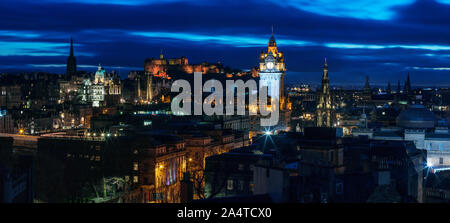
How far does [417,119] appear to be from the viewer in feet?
283

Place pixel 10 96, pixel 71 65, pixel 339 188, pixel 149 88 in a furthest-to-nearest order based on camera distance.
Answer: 1. pixel 71 65
2. pixel 149 88
3. pixel 10 96
4. pixel 339 188

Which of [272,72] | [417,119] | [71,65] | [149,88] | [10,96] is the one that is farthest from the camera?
[71,65]

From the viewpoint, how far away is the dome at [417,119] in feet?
281

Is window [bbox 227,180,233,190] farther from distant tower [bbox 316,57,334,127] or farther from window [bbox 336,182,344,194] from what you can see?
distant tower [bbox 316,57,334,127]

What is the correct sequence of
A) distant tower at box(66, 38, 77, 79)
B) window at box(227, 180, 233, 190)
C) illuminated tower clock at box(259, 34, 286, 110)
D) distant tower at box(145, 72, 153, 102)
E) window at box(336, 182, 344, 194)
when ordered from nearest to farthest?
1. window at box(336, 182, 344, 194)
2. window at box(227, 180, 233, 190)
3. illuminated tower clock at box(259, 34, 286, 110)
4. distant tower at box(145, 72, 153, 102)
5. distant tower at box(66, 38, 77, 79)

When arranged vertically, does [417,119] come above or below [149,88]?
below

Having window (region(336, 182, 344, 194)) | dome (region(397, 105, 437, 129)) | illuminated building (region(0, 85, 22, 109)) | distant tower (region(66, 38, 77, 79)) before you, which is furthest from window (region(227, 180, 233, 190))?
distant tower (region(66, 38, 77, 79))

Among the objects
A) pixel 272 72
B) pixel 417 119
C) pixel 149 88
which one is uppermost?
pixel 272 72

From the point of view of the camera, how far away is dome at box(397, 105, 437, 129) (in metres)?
85.6

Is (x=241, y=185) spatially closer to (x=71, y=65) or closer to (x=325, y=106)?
(x=325, y=106)

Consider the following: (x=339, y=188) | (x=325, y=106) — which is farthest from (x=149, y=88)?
(x=339, y=188)

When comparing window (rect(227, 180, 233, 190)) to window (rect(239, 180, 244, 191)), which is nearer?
window (rect(239, 180, 244, 191))
